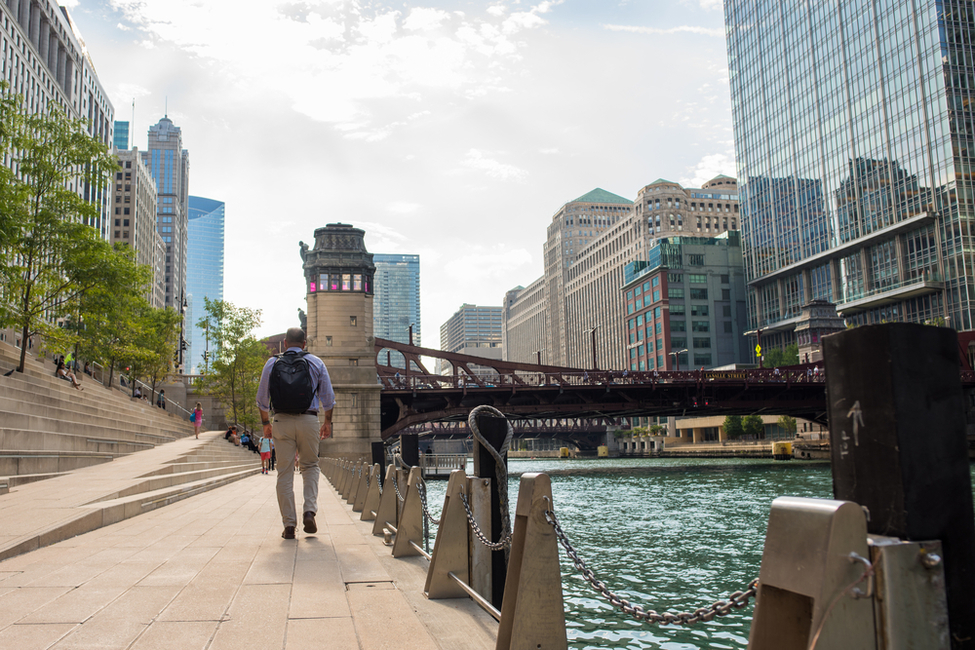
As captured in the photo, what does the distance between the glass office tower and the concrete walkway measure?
69.8 m

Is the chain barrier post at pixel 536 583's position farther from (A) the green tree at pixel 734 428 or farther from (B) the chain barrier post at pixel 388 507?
(A) the green tree at pixel 734 428

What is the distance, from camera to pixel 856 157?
75.6 metres

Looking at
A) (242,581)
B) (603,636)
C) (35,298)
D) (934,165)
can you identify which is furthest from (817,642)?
(934,165)

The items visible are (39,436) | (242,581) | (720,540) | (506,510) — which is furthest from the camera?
(720,540)

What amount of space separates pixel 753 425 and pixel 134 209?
104533 mm

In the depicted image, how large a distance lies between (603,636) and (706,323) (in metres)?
104

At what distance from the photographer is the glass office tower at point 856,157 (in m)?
64.5

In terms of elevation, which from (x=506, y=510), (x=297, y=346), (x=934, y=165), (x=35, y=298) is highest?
(x=934, y=165)

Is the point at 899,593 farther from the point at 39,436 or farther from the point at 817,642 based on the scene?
the point at 39,436

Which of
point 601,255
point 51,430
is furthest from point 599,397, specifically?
point 601,255

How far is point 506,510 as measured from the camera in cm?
483

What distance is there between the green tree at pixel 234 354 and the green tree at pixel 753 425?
51.3 metres

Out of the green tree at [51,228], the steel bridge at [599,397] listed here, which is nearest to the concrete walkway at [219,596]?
the green tree at [51,228]

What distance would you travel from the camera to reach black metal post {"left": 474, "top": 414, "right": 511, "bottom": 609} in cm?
492
